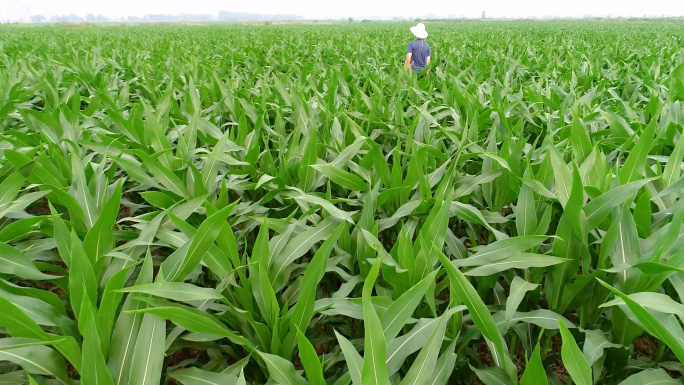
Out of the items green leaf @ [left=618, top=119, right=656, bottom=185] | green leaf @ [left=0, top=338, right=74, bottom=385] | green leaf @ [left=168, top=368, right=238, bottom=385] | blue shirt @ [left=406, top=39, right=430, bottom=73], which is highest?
blue shirt @ [left=406, top=39, right=430, bottom=73]

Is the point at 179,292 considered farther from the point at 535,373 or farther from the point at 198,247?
the point at 535,373

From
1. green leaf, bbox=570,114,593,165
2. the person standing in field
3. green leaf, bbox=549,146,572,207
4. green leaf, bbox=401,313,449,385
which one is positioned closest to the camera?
green leaf, bbox=401,313,449,385

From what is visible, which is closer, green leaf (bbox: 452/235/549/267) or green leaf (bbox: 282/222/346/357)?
green leaf (bbox: 282/222/346/357)

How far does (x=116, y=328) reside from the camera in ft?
3.18

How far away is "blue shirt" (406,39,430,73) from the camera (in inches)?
230

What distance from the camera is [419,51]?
5.87 m

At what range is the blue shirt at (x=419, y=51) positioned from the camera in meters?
5.85

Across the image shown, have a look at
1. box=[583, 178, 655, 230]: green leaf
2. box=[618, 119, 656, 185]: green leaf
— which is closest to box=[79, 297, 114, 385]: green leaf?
box=[583, 178, 655, 230]: green leaf

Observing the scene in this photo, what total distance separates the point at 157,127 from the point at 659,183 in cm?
218

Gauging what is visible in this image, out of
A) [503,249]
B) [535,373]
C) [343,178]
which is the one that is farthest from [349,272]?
[535,373]

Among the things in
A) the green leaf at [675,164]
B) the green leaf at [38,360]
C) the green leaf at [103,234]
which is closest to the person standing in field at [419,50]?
the green leaf at [675,164]

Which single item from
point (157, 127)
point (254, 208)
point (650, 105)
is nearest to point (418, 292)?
point (254, 208)

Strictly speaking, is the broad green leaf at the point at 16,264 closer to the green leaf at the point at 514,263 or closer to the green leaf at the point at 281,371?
the green leaf at the point at 281,371

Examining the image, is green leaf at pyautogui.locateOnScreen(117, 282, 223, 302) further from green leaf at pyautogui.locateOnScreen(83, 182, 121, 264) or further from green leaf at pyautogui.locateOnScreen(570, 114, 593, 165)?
green leaf at pyautogui.locateOnScreen(570, 114, 593, 165)
